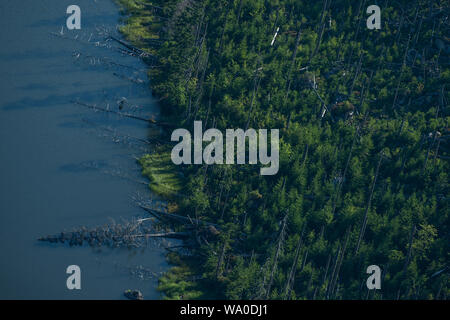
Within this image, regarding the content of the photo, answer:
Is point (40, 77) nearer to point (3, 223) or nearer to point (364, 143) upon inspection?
point (3, 223)

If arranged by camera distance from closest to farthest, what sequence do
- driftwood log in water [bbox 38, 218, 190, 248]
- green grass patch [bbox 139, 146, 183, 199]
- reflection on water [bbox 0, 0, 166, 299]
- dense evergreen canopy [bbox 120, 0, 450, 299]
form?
1. reflection on water [bbox 0, 0, 166, 299]
2. dense evergreen canopy [bbox 120, 0, 450, 299]
3. driftwood log in water [bbox 38, 218, 190, 248]
4. green grass patch [bbox 139, 146, 183, 199]

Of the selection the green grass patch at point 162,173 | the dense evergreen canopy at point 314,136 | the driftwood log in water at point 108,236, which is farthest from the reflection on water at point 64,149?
the dense evergreen canopy at point 314,136

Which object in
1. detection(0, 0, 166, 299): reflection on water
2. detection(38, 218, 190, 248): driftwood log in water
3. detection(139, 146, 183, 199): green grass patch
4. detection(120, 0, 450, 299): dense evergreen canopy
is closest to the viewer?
detection(0, 0, 166, 299): reflection on water

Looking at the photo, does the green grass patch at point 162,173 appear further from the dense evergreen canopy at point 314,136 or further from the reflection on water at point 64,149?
the dense evergreen canopy at point 314,136

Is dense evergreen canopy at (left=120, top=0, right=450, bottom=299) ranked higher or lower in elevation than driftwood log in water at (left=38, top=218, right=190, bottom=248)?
higher

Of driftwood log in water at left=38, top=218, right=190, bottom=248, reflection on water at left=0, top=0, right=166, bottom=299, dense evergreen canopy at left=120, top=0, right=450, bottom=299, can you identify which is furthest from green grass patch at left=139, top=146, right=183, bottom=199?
driftwood log in water at left=38, top=218, right=190, bottom=248

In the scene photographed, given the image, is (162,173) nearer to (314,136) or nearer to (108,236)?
(108,236)

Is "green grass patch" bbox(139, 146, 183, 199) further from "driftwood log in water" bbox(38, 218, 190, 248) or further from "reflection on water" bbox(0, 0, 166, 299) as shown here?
"driftwood log in water" bbox(38, 218, 190, 248)

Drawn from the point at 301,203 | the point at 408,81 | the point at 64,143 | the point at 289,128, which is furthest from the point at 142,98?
the point at 408,81
